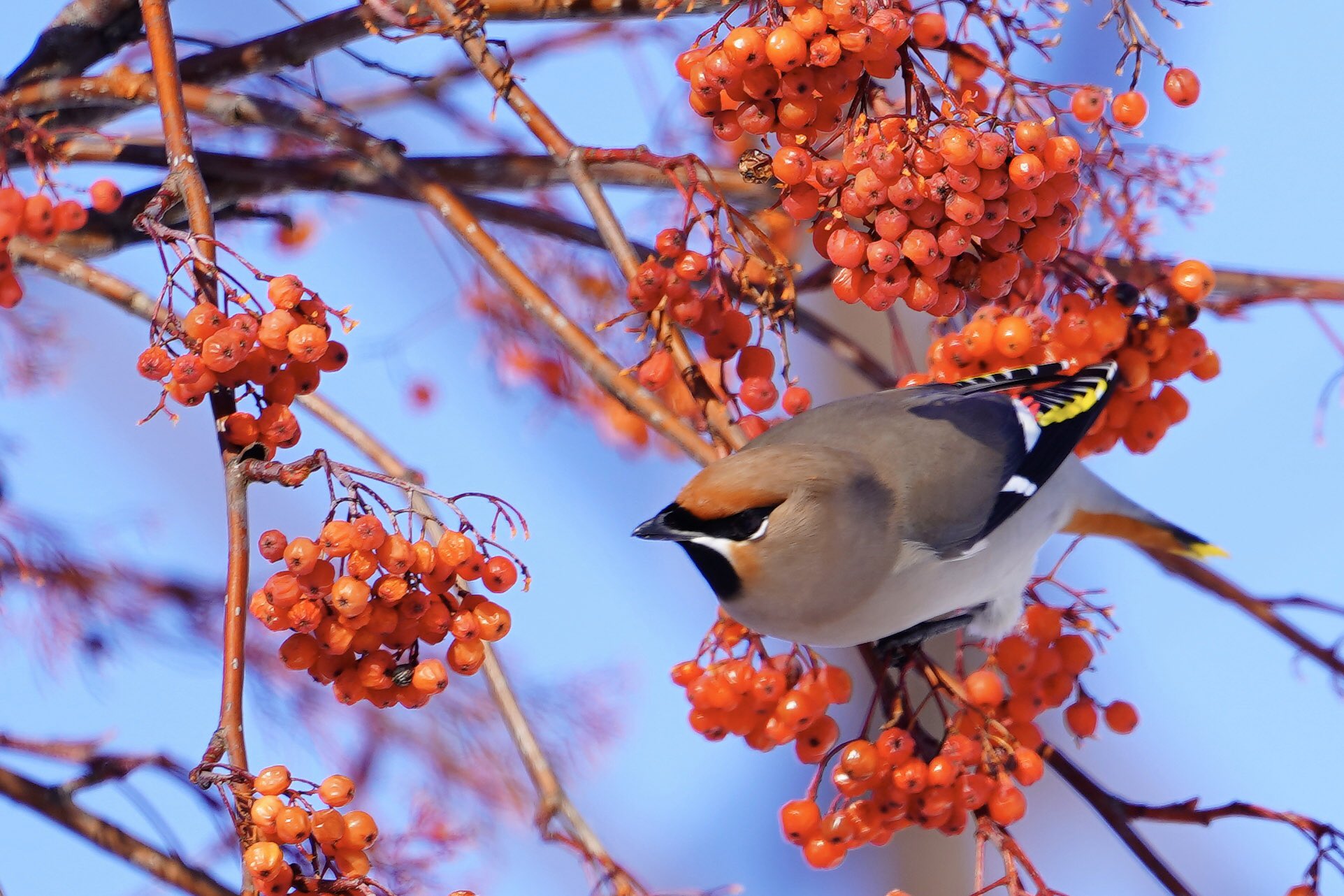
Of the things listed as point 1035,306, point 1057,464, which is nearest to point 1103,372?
point 1035,306

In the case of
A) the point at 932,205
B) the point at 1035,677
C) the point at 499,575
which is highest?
the point at 932,205

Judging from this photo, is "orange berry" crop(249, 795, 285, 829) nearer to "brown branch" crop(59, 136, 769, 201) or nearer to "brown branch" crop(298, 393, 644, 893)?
"brown branch" crop(298, 393, 644, 893)

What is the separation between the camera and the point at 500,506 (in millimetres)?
1227

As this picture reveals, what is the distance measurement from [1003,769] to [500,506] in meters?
0.70

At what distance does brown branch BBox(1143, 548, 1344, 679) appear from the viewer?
1880mm

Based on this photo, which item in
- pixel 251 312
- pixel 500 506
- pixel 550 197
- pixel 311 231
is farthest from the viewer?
pixel 311 231

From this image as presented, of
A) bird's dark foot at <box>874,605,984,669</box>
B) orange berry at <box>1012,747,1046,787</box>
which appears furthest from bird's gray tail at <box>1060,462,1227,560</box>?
orange berry at <box>1012,747,1046,787</box>

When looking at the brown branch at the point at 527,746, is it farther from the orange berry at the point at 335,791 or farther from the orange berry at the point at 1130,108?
the orange berry at the point at 1130,108

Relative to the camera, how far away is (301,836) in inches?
37.4

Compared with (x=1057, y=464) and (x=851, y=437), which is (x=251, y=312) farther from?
(x=1057, y=464)

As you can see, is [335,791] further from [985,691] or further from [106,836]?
[985,691]

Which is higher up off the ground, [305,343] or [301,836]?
[305,343]

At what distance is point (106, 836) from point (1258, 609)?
152cm

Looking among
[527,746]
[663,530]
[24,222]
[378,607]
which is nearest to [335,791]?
[378,607]
